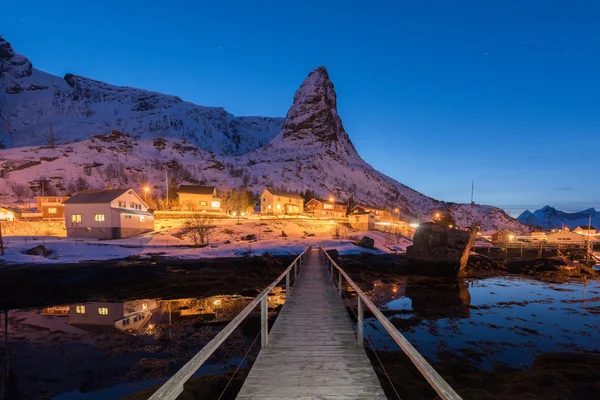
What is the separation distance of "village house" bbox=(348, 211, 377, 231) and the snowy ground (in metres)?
6.39

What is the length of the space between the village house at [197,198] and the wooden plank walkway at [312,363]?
68560mm

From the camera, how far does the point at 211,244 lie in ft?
144

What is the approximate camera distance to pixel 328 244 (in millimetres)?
48906

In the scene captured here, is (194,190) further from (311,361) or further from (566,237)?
(566,237)

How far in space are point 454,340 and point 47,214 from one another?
7088 cm

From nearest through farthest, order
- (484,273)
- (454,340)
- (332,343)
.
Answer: (332,343), (454,340), (484,273)

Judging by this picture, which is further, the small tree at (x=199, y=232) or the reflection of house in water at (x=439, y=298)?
the small tree at (x=199, y=232)

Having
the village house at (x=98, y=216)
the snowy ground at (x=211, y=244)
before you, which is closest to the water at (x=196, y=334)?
the snowy ground at (x=211, y=244)

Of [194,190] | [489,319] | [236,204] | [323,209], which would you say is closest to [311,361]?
[489,319]

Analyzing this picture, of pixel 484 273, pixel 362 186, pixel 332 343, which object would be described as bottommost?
pixel 484 273

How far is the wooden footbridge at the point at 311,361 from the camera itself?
11.1ft

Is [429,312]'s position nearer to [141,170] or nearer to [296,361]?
[296,361]

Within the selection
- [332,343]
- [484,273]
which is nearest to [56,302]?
[332,343]

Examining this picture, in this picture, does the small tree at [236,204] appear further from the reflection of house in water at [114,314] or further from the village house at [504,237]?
the village house at [504,237]
